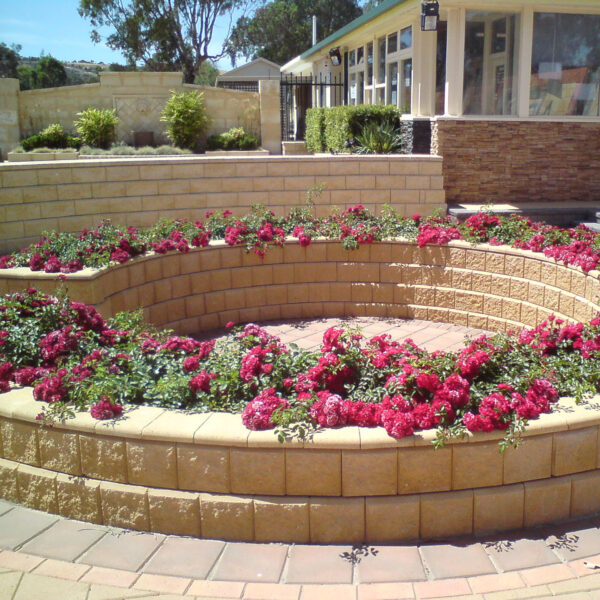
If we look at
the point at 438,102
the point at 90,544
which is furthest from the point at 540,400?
the point at 438,102

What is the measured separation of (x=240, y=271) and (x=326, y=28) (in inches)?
1815

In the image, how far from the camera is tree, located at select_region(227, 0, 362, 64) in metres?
44.9

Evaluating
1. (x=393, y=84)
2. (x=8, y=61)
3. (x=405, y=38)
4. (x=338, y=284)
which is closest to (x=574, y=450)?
(x=338, y=284)

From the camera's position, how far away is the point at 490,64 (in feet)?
37.4

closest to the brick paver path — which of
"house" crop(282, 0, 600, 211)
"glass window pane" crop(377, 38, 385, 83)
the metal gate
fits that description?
"house" crop(282, 0, 600, 211)

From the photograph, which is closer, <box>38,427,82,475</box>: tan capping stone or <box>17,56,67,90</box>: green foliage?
<box>38,427,82,475</box>: tan capping stone

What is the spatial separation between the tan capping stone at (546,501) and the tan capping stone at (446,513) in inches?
11.8

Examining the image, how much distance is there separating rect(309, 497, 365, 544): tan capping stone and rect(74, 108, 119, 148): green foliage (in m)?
14.8

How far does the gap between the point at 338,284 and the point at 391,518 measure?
4786mm

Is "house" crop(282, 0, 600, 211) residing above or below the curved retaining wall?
above

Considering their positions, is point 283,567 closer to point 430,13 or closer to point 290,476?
point 290,476

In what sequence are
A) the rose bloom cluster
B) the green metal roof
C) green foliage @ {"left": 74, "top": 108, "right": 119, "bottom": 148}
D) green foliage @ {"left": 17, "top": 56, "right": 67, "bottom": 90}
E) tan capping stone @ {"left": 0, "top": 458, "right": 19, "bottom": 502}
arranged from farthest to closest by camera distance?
green foliage @ {"left": 17, "top": 56, "right": 67, "bottom": 90}
green foliage @ {"left": 74, "top": 108, "right": 119, "bottom": 148}
the green metal roof
the rose bloom cluster
tan capping stone @ {"left": 0, "top": 458, "right": 19, "bottom": 502}

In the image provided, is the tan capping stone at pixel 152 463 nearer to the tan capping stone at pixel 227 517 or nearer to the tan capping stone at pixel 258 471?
the tan capping stone at pixel 227 517

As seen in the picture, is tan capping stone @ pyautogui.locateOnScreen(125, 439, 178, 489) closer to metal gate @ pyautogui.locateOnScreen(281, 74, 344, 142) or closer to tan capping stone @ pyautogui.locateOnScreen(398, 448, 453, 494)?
tan capping stone @ pyautogui.locateOnScreen(398, 448, 453, 494)
